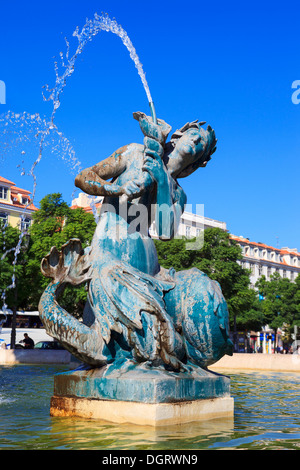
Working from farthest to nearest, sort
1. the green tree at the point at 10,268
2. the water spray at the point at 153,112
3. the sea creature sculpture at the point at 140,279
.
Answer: the green tree at the point at 10,268 < the water spray at the point at 153,112 < the sea creature sculpture at the point at 140,279

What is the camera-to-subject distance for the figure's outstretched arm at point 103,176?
582 centimetres

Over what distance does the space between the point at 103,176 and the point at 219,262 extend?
3174 cm

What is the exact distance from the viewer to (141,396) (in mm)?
4883

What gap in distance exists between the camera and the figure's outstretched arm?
19.1 feet

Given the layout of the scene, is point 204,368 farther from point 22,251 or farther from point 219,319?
point 22,251

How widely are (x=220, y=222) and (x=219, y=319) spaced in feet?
239

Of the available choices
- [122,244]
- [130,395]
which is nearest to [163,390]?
[130,395]

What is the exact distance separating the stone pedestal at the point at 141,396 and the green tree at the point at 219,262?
99.5 ft

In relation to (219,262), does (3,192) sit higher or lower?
higher

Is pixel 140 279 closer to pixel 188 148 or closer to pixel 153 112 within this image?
pixel 188 148

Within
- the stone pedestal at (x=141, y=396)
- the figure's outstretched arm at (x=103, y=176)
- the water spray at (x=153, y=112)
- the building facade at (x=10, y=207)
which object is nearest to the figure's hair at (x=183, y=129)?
the water spray at (x=153, y=112)

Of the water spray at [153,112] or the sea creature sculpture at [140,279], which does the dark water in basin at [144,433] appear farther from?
the water spray at [153,112]

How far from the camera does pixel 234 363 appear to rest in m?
19.3

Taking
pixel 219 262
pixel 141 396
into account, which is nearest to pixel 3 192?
pixel 219 262
